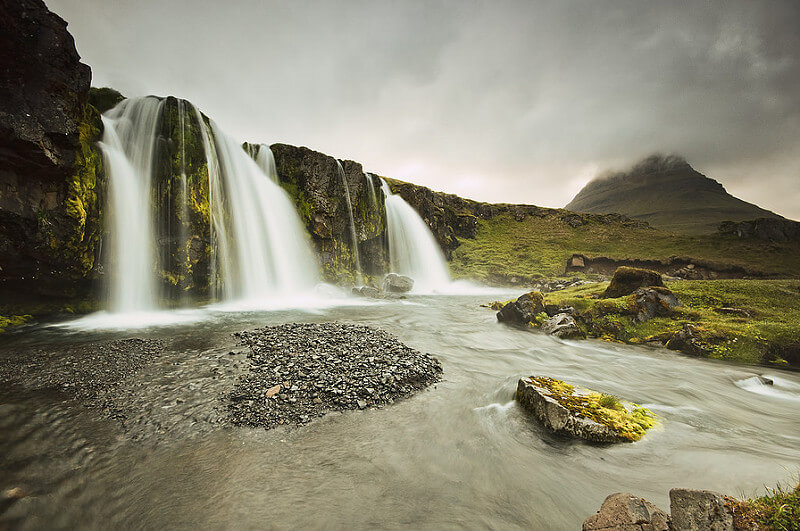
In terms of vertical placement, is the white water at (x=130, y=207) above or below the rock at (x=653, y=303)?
above

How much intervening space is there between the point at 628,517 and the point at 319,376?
5975mm

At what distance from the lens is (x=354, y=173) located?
35375 millimetres

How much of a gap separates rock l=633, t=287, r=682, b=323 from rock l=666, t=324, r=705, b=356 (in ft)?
5.78

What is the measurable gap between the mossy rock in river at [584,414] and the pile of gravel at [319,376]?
2840mm

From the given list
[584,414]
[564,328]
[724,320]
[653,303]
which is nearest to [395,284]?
[564,328]

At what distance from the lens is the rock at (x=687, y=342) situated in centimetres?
1121

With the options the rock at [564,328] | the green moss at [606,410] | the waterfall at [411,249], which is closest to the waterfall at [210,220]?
the waterfall at [411,249]

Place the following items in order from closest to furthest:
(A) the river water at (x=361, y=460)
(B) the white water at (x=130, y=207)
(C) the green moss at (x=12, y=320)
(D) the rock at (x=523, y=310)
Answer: (A) the river water at (x=361, y=460), (C) the green moss at (x=12, y=320), (B) the white water at (x=130, y=207), (D) the rock at (x=523, y=310)

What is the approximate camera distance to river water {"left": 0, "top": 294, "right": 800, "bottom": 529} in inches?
144

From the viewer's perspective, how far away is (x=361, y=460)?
4.70 m

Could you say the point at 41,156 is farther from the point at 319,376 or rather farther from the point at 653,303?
the point at 653,303

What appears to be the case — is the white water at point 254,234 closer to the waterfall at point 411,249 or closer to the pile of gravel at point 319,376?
the pile of gravel at point 319,376

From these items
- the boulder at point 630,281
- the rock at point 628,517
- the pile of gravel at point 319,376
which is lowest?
the pile of gravel at point 319,376

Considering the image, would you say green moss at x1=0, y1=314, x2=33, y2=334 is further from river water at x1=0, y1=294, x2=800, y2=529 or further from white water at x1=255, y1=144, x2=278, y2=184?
white water at x1=255, y1=144, x2=278, y2=184
